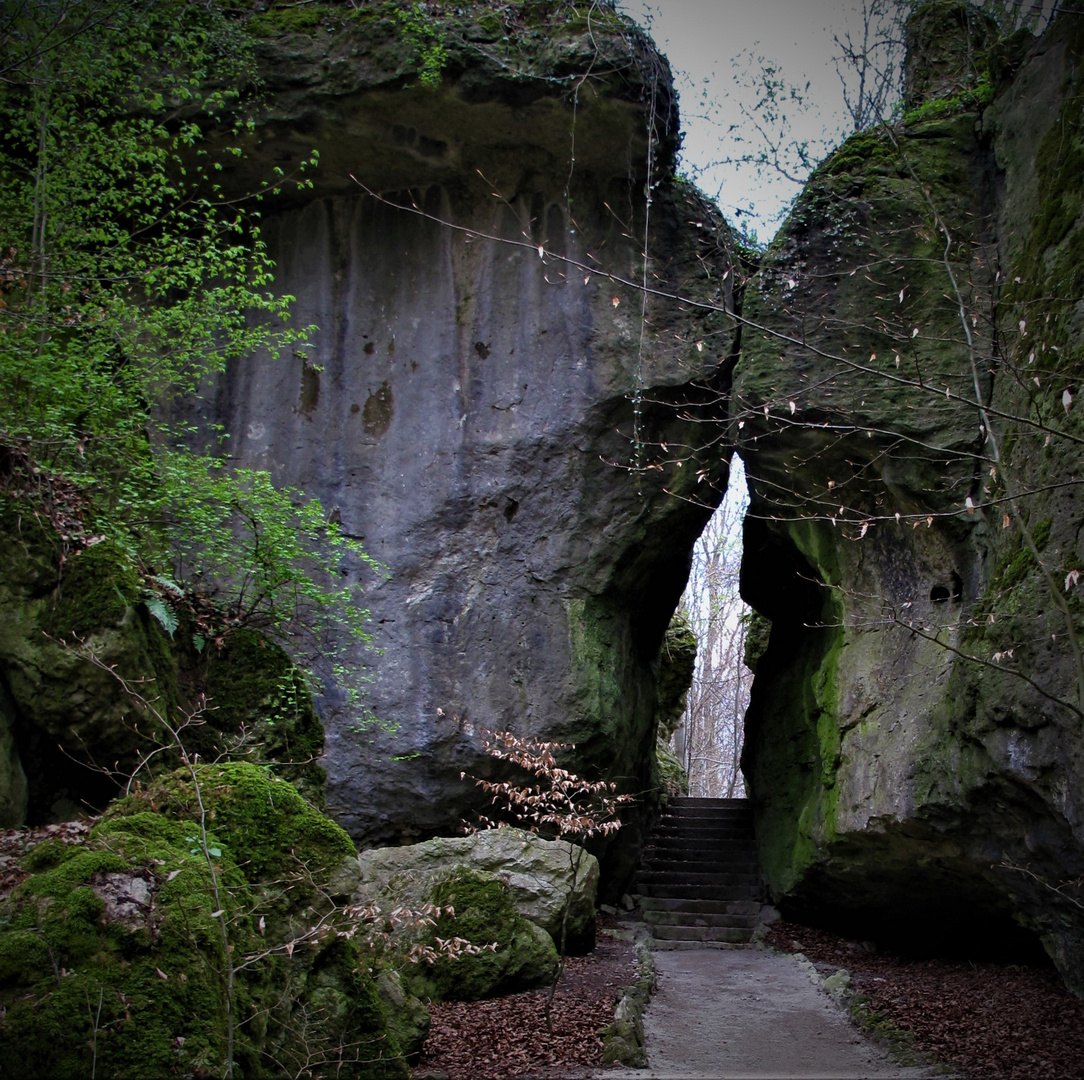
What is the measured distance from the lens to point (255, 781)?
177 inches

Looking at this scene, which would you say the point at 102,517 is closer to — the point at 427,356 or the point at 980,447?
the point at 427,356

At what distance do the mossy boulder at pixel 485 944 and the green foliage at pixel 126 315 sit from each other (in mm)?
2991

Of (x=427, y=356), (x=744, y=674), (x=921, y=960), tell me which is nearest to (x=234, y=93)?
(x=427, y=356)

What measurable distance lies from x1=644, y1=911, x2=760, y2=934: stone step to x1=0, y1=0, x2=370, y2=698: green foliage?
240 inches

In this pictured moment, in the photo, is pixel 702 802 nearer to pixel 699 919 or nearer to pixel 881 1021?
pixel 699 919

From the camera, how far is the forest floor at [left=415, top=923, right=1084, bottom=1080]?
5.80 meters

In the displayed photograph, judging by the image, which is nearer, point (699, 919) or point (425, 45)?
point (425, 45)

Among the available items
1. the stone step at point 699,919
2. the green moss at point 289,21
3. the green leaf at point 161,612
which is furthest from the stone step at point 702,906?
the green moss at point 289,21

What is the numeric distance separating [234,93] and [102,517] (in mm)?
6061

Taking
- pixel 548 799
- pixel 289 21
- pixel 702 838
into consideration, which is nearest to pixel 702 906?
pixel 702 838

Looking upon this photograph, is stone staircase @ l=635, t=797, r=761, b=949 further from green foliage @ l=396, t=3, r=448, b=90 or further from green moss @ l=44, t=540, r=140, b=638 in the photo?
green foliage @ l=396, t=3, r=448, b=90

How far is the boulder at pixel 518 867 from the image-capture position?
843 cm

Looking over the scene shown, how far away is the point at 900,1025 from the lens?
23.6 feet

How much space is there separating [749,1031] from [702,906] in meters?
6.05
